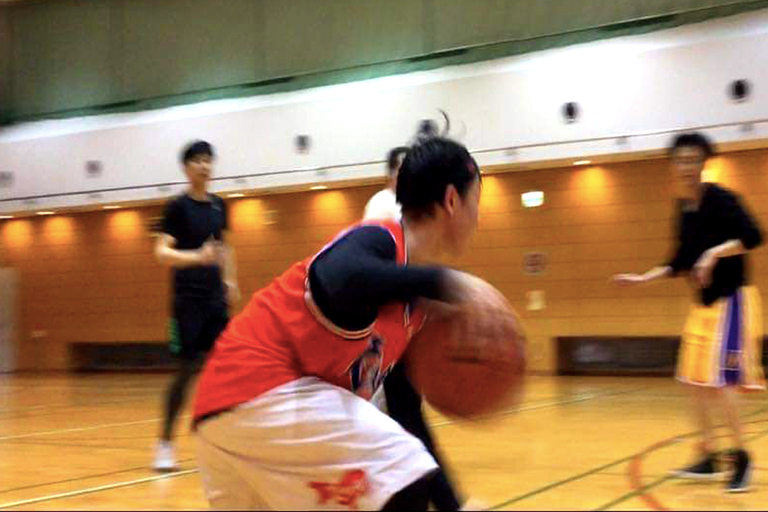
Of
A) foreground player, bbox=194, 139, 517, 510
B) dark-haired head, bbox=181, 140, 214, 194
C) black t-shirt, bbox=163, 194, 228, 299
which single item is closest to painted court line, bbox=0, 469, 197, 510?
black t-shirt, bbox=163, 194, 228, 299

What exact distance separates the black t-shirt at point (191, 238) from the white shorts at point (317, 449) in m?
3.03

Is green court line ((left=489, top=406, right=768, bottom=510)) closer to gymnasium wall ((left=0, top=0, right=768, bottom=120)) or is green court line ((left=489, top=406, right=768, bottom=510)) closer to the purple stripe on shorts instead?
the purple stripe on shorts

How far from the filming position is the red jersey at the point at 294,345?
78.6 inches

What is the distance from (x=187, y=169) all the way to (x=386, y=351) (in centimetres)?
316

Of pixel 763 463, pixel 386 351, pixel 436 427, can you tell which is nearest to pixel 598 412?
pixel 436 427

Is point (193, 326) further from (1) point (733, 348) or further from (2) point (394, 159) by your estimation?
(1) point (733, 348)

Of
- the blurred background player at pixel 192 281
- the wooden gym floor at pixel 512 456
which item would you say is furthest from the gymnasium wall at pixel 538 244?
the blurred background player at pixel 192 281

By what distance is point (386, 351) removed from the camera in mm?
2125

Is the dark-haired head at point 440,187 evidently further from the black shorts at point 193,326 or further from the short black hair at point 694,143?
the black shorts at point 193,326

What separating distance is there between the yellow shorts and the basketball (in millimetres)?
2388

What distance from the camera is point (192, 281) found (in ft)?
16.4

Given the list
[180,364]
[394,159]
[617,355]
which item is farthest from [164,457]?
[617,355]

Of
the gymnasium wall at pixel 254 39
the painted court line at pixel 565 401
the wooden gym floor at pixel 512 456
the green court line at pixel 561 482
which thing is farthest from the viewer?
the gymnasium wall at pixel 254 39

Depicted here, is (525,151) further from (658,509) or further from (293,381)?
(293,381)
